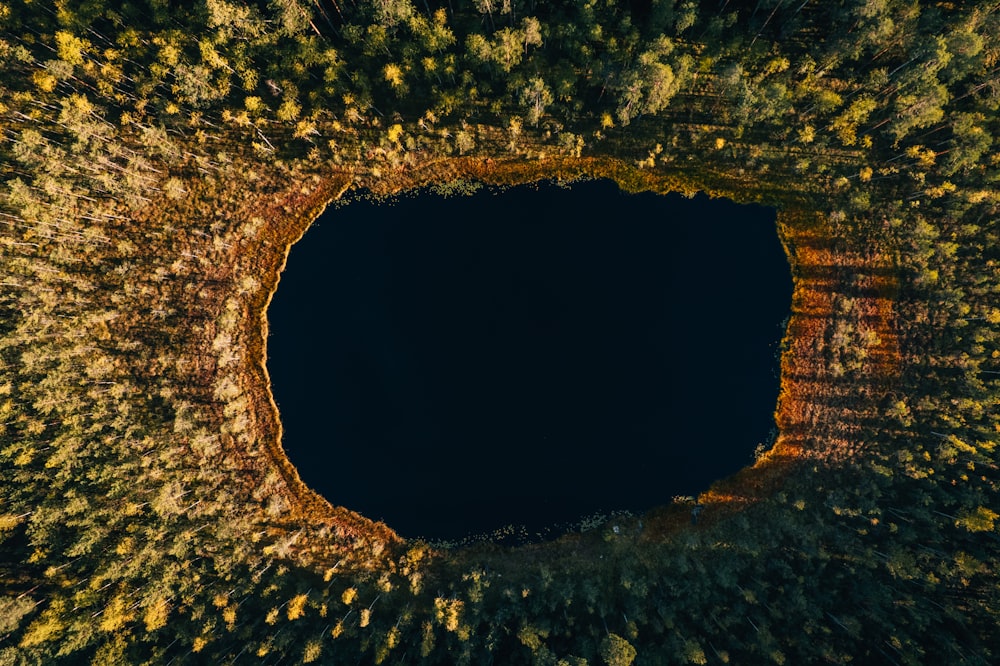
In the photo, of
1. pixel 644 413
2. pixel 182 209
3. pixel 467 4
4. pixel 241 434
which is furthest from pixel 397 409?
pixel 467 4

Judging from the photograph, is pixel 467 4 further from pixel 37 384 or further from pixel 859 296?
pixel 37 384

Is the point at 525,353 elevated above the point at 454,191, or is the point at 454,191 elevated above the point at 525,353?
the point at 454,191

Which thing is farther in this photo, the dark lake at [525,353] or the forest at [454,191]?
the dark lake at [525,353]

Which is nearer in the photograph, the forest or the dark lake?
the forest

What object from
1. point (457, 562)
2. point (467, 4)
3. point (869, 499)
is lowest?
point (457, 562)
